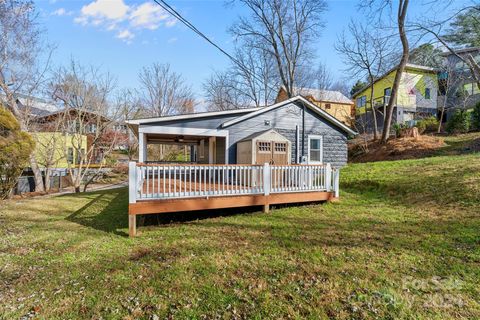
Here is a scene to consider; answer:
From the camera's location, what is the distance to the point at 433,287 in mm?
3143

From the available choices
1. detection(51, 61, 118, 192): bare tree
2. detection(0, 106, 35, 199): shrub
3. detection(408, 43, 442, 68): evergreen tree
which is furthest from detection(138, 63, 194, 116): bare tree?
detection(408, 43, 442, 68): evergreen tree

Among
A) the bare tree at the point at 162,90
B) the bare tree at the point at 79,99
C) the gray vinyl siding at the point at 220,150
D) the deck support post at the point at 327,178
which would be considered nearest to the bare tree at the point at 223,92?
the bare tree at the point at 162,90

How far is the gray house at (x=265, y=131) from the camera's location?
31.8ft

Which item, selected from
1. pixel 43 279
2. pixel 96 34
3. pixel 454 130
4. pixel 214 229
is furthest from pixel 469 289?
pixel 454 130

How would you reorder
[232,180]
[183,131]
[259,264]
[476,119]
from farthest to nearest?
[476,119], [183,131], [232,180], [259,264]

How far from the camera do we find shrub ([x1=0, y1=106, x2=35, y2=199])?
1027cm

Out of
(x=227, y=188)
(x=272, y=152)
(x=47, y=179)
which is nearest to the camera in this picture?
(x=227, y=188)

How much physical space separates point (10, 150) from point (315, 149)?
13.2 m

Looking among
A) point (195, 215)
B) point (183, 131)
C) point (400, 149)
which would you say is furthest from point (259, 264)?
point (400, 149)

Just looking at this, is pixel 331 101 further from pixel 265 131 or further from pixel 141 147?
pixel 141 147

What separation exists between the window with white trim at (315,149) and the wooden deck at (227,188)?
3.93 meters

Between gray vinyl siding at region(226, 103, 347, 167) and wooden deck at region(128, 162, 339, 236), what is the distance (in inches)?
143

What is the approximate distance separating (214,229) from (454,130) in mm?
20509

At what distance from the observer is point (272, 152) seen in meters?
10.1
